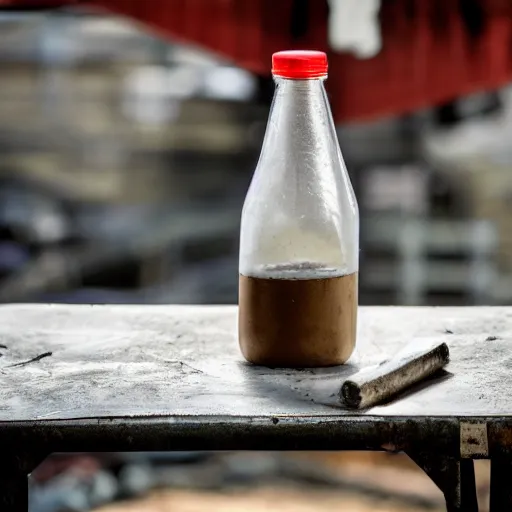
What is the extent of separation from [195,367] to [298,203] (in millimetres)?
245

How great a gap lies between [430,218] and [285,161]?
3.32 meters

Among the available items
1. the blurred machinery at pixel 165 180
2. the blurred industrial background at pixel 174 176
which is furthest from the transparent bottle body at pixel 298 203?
the blurred machinery at pixel 165 180

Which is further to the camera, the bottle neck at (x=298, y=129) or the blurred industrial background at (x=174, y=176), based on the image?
the blurred industrial background at (x=174, y=176)

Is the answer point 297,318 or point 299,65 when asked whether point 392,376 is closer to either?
point 297,318

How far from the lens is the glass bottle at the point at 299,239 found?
1185 millimetres

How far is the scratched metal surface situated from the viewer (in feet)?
3.45

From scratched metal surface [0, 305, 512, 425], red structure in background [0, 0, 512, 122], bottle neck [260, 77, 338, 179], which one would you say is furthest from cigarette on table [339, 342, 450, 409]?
red structure in background [0, 0, 512, 122]

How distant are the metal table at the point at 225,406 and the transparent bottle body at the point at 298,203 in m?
0.14

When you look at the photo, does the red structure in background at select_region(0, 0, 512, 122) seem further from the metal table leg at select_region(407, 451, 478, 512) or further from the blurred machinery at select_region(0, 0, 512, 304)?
the metal table leg at select_region(407, 451, 478, 512)

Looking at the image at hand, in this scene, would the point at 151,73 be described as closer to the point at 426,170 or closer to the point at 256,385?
the point at 426,170

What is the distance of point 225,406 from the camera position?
1.05m

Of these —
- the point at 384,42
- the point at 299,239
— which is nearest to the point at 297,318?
the point at 299,239

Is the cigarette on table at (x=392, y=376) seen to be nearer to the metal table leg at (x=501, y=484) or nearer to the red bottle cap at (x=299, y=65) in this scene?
the metal table leg at (x=501, y=484)

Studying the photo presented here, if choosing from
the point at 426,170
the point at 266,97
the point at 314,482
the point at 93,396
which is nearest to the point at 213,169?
the point at 266,97
